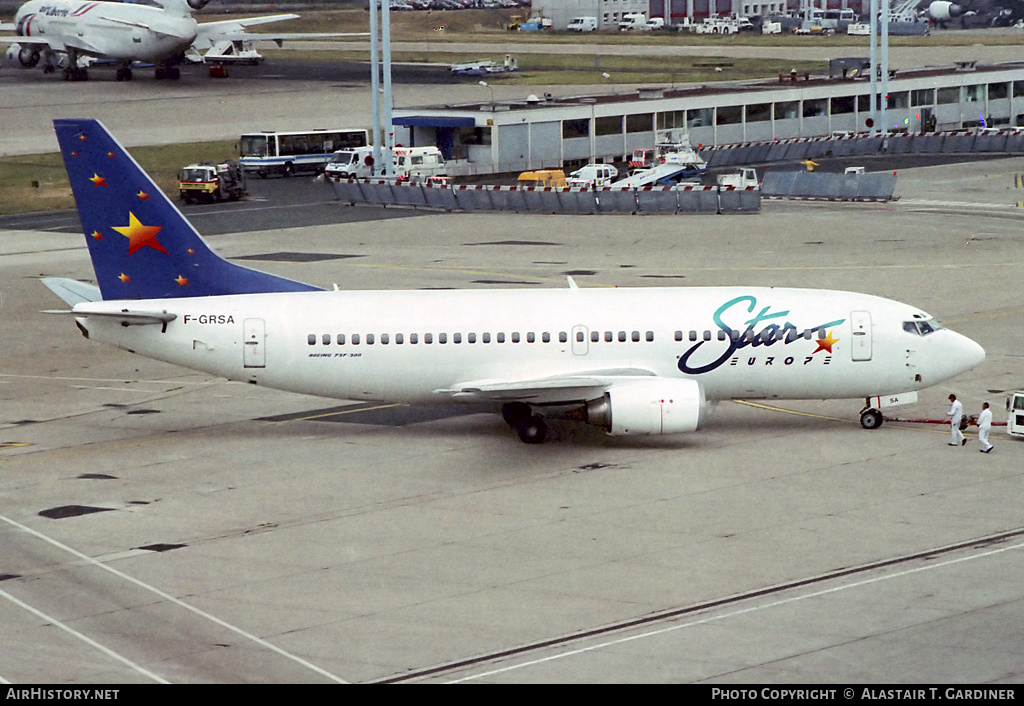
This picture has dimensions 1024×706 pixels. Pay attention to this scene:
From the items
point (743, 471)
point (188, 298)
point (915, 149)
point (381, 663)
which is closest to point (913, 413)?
point (743, 471)

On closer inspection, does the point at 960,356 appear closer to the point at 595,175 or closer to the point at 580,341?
the point at 580,341

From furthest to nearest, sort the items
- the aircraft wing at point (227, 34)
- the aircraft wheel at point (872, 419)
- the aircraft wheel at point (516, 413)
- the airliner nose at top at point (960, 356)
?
the aircraft wing at point (227, 34) → the aircraft wheel at point (872, 419) → the airliner nose at top at point (960, 356) → the aircraft wheel at point (516, 413)

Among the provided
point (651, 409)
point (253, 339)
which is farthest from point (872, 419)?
point (253, 339)

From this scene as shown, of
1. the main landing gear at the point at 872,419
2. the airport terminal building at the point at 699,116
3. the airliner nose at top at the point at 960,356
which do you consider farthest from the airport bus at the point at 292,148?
the airliner nose at top at the point at 960,356

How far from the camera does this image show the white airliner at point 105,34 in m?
152

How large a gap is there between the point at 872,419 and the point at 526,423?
10127 millimetres

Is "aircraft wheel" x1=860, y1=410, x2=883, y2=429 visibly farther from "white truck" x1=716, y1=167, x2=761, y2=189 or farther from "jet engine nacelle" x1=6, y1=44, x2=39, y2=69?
"jet engine nacelle" x1=6, y1=44, x2=39, y2=69

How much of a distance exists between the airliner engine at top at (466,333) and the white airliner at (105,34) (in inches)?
4285

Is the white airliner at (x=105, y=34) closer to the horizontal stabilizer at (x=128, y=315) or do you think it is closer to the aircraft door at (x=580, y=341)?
the horizontal stabilizer at (x=128, y=315)

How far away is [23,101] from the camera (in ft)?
482

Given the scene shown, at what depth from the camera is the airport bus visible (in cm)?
11906

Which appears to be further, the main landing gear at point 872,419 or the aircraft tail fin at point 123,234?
the main landing gear at point 872,419

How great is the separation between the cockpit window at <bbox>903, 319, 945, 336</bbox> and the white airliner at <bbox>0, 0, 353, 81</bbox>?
113522 millimetres

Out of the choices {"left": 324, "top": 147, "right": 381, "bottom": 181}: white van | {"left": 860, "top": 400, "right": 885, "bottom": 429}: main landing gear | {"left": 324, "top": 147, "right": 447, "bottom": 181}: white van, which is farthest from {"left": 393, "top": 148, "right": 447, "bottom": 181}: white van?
{"left": 860, "top": 400, "right": 885, "bottom": 429}: main landing gear
